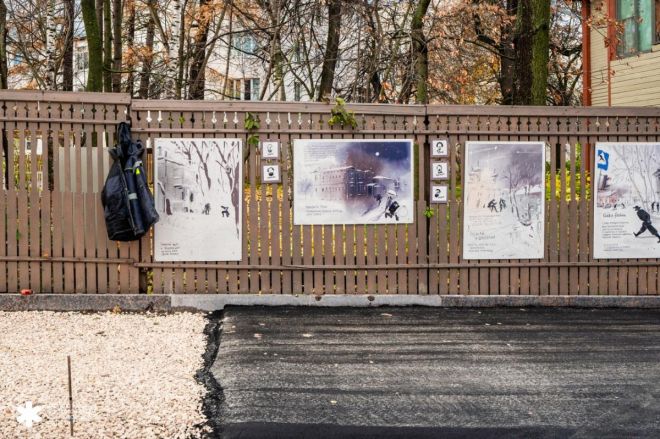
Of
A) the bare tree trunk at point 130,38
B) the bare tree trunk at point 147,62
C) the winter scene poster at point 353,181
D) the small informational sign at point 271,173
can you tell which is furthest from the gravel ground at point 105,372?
the bare tree trunk at point 130,38

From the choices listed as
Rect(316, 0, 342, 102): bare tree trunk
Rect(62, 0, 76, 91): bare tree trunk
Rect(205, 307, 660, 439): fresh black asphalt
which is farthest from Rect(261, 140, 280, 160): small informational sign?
Rect(62, 0, 76, 91): bare tree trunk

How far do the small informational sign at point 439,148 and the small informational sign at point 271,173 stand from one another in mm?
1800

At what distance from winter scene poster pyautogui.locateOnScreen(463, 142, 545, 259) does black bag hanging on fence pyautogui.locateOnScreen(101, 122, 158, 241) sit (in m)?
3.63

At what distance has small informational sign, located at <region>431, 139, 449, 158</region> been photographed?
9727 mm

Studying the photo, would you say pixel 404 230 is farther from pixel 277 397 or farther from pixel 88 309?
pixel 277 397

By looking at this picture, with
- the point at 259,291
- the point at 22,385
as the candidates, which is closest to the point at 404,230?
the point at 259,291

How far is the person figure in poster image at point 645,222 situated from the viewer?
33.2 ft

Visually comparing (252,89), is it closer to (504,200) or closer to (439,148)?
(439,148)

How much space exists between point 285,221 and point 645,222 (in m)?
4.33

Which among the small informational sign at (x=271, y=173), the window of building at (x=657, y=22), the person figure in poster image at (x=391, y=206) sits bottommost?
the person figure in poster image at (x=391, y=206)

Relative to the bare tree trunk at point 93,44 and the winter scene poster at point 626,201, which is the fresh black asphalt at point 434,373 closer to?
the winter scene poster at point 626,201

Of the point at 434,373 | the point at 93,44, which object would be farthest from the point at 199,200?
the point at 93,44

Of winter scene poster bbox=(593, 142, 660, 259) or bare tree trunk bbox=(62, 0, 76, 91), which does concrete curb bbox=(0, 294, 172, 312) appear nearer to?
winter scene poster bbox=(593, 142, 660, 259)

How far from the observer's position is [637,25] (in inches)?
701
